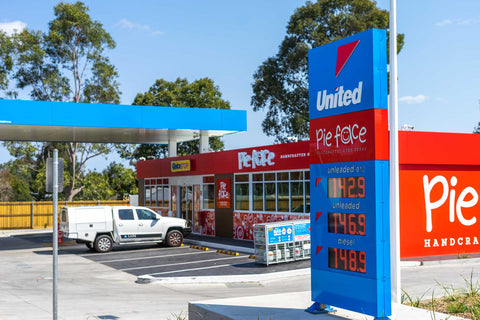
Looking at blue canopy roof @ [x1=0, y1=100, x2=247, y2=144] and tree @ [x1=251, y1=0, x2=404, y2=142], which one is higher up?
tree @ [x1=251, y1=0, x2=404, y2=142]

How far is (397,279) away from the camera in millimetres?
11531

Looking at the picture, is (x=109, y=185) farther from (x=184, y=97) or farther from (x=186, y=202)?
(x=186, y=202)

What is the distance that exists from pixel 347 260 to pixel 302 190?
44.7 ft

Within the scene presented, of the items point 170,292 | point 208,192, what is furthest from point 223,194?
point 170,292

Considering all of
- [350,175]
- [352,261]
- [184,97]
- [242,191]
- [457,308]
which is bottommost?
[457,308]

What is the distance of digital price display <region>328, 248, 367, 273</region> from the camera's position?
856 cm

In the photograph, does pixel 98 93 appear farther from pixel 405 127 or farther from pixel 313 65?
pixel 313 65

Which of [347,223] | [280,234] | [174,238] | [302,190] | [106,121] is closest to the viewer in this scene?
[347,223]

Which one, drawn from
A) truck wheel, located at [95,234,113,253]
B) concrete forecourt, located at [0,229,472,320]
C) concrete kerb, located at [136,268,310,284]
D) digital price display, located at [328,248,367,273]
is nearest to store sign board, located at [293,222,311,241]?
concrete forecourt, located at [0,229,472,320]

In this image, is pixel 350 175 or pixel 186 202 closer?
pixel 350 175

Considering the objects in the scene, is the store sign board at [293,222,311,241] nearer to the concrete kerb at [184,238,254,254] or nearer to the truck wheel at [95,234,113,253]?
the concrete kerb at [184,238,254,254]

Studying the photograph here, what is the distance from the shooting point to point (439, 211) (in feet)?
66.0

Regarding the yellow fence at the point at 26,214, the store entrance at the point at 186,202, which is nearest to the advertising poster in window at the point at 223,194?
the store entrance at the point at 186,202

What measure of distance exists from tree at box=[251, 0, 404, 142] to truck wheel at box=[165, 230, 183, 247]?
23.6 m
